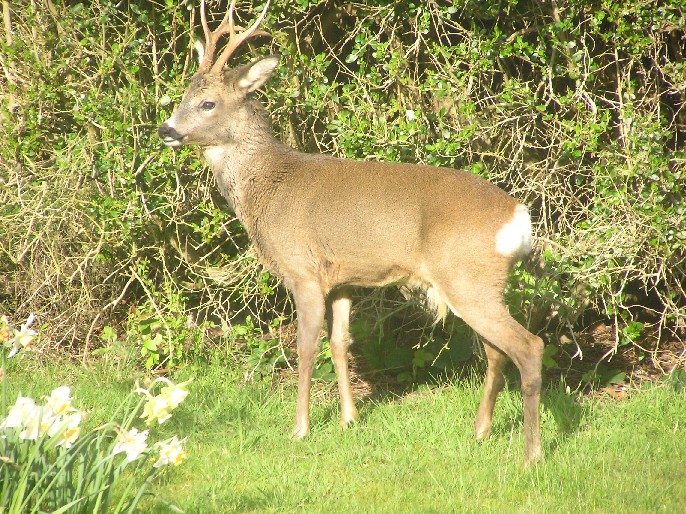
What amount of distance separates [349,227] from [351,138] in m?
0.91

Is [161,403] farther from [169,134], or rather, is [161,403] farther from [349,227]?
[169,134]

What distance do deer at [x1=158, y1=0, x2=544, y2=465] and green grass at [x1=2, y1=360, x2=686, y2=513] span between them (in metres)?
0.26

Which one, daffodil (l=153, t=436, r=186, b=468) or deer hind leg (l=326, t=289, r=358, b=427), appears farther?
deer hind leg (l=326, t=289, r=358, b=427)

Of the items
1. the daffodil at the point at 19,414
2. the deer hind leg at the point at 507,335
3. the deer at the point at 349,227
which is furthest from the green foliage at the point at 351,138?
the daffodil at the point at 19,414

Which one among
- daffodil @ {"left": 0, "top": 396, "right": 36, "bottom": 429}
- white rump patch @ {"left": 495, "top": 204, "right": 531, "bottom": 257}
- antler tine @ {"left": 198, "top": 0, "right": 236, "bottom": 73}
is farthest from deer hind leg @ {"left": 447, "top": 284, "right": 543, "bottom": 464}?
daffodil @ {"left": 0, "top": 396, "right": 36, "bottom": 429}

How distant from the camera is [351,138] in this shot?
5785 millimetres

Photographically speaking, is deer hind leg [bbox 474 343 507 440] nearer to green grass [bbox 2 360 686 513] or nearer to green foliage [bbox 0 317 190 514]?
green grass [bbox 2 360 686 513]

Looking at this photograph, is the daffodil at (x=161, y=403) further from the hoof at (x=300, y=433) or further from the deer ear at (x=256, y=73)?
the deer ear at (x=256, y=73)

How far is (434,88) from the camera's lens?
18.9ft

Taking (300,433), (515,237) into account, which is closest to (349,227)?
(515,237)

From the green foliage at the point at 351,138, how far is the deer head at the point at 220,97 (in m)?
0.49

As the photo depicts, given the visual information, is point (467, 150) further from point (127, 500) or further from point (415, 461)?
point (127, 500)

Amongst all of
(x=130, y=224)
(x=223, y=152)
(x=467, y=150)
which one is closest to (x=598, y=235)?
(x=467, y=150)

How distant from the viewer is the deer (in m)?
4.67
